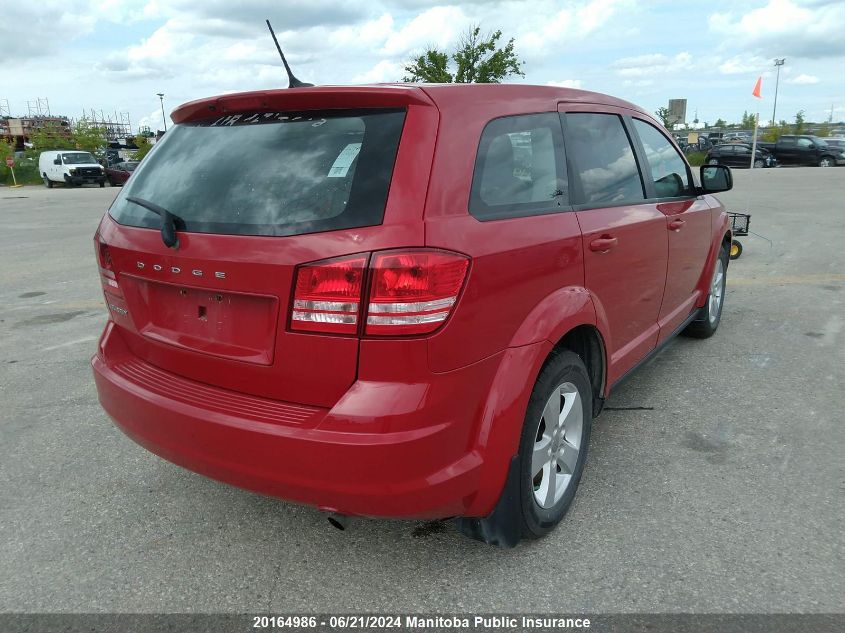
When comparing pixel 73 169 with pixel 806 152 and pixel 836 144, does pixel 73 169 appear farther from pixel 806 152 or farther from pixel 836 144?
pixel 836 144

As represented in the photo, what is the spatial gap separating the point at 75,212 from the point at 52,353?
14948 mm

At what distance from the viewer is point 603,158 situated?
3.12 m

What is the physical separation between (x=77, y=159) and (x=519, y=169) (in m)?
37.0

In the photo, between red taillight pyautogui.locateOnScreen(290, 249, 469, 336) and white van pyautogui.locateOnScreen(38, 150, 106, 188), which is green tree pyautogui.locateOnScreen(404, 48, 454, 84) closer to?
white van pyautogui.locateOnScreen(38, 150, 106, 188)

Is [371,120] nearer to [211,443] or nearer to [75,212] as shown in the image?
[211,443]

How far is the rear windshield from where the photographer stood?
203 centimetres

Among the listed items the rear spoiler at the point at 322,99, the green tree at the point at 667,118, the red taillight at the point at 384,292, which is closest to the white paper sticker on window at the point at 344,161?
the rear spoiler at the point at 322,99

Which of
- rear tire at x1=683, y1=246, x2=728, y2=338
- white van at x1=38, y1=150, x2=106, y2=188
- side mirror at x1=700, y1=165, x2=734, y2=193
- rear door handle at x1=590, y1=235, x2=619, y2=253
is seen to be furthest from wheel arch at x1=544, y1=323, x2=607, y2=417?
white van at x1=38, y1=150, x2=106, y2=188

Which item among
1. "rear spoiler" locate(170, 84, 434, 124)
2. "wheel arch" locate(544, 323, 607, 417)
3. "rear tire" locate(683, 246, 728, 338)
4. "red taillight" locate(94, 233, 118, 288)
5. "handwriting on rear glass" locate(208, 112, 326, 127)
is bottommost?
"rear tire" locate(683, 246, 728, 338)

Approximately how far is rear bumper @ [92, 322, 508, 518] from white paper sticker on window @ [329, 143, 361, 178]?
68 centimetres

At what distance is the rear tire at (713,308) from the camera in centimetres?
490

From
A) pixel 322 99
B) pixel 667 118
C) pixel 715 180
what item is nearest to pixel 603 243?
pixel 322 99

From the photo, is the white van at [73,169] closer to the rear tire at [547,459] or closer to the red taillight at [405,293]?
the rear tire at [547,459]

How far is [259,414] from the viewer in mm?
2115
